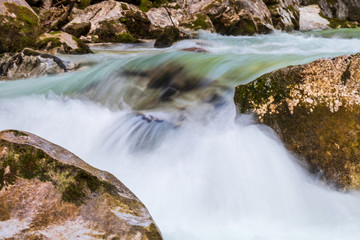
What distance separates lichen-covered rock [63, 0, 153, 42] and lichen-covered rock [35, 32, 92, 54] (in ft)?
8.08

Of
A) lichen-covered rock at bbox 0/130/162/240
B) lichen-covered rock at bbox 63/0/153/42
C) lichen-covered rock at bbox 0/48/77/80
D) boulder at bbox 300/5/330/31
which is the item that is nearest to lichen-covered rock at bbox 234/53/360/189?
lichen-covered rock at bbox 0/130/162/240

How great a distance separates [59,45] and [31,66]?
129 centimetres

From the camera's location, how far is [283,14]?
17188 millimetres

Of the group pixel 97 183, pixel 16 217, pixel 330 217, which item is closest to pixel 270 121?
pixel 330 217

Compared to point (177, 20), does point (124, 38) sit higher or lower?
lower

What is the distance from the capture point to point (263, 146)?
379 cm

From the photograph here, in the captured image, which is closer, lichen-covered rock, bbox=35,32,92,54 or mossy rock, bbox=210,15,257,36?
lichen-covered rock, bbox=35,32,92,54

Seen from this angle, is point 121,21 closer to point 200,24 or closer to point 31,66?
point 200,24

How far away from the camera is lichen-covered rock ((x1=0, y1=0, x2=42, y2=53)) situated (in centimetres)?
918

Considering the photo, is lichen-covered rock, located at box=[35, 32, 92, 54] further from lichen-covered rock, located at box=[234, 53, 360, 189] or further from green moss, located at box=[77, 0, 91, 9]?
lichen-covered rock, located at box=[234, 53, 360, 189]

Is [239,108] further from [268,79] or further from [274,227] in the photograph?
[274,227]

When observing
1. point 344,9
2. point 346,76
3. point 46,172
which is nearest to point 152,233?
→ point 46,172

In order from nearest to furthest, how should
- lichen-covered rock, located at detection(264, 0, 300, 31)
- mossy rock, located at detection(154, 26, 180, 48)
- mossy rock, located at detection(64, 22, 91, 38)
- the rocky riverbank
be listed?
1. the rocky riverbank
2. mossy rock, located at detection(154, 26, 180, 48)
3. mossy rock, located at detection(64, 22, 91, 38)
4. lichen-covered rock, located at detection(264, 0, 300, 31)

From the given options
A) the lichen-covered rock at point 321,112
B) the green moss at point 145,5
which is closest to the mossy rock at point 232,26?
the green moss at point 145,5
